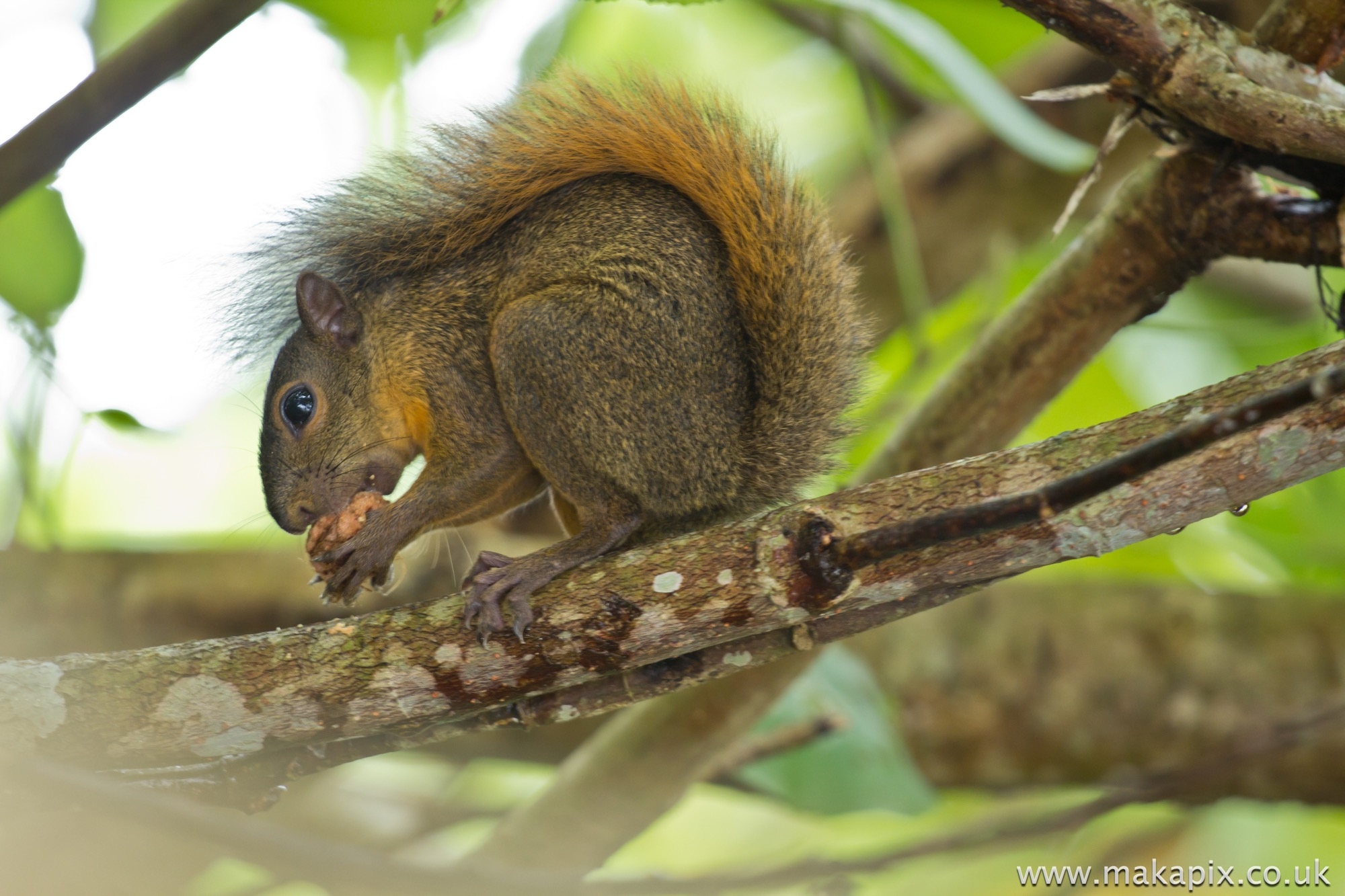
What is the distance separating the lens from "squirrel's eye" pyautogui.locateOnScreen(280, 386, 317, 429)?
7.34 ft

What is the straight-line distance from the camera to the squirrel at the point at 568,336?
1.89m

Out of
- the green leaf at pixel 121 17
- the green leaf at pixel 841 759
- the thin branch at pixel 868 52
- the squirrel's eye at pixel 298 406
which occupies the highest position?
the thin branch at pixel 868 52

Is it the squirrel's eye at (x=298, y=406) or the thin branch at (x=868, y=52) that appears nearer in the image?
the squirrel's eye at (x=298, y=406)

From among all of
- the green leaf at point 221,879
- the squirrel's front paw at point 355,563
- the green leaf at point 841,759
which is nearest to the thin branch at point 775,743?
the green leaf at point 841,759

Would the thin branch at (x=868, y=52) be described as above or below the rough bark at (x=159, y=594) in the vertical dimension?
above

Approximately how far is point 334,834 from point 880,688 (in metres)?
1.69

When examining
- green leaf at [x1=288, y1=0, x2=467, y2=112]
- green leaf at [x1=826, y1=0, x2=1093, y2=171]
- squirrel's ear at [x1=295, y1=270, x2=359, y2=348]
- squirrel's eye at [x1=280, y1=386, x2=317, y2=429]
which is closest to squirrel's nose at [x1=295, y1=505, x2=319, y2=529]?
squirrel's eye at [x1=280, y1=386, x2=317, y2=429]

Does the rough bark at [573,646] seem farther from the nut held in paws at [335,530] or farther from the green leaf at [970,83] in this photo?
the green leaf at [970,83]

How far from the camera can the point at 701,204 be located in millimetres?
2045

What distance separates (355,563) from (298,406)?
44 cm

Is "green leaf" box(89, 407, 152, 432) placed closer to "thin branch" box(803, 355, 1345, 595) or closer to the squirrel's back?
the squirrel's back

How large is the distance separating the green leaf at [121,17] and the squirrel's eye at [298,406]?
0.80 metres

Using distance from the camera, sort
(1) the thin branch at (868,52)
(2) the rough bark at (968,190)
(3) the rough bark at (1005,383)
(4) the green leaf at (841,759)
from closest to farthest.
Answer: (3) the rough bark at (1005,383), (4) the green leaf at (841,759), (1) the thin branch at (868,52), (2) the rough bark at (968,190)

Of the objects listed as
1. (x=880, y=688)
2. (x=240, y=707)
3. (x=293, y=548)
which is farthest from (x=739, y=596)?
(x=293, y=548)
